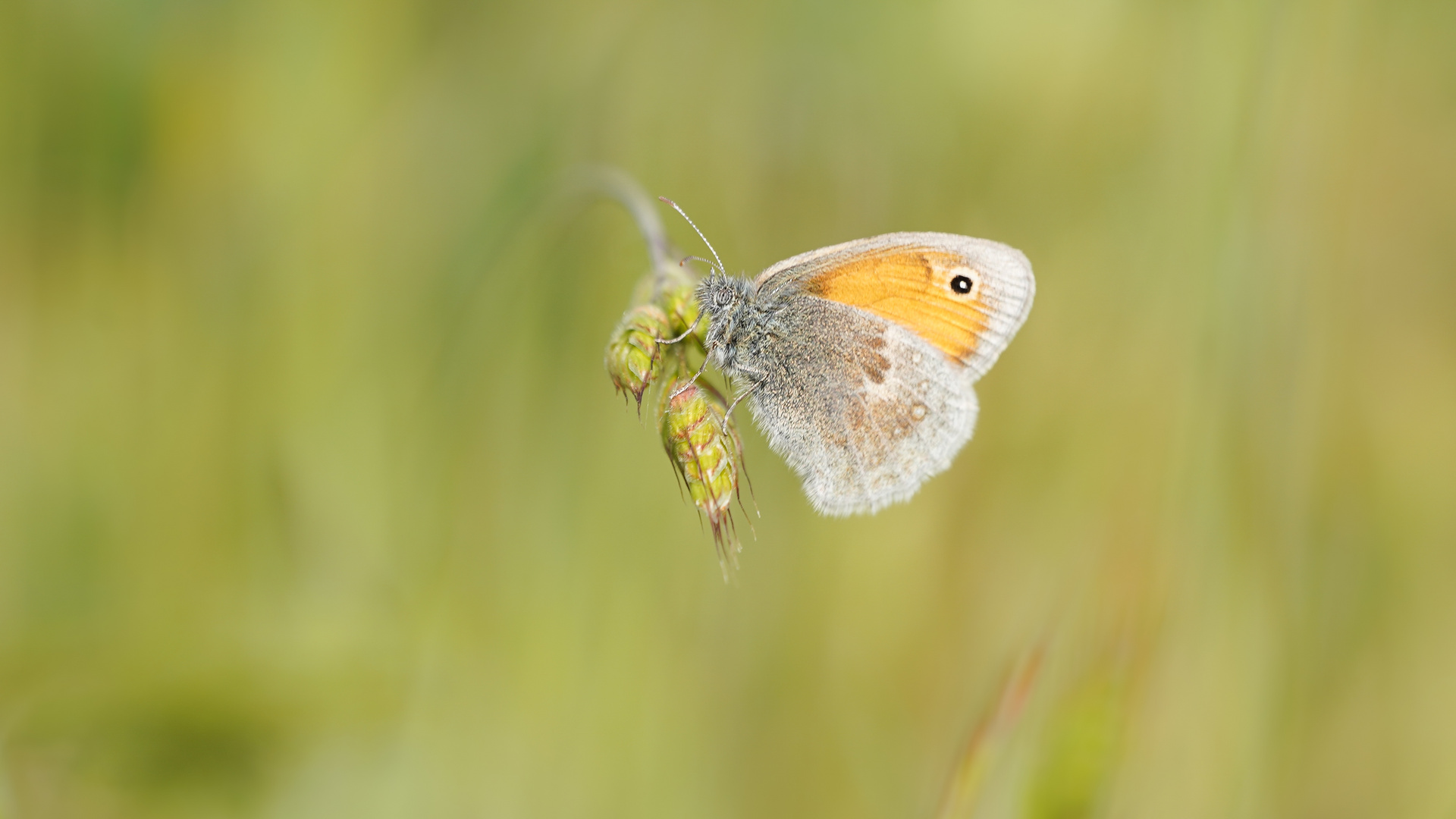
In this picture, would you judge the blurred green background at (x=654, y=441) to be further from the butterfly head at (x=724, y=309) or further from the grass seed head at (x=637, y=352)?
the grass seed head at (x=637, y=352)

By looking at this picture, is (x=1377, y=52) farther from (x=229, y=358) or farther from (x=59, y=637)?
(x=59, y=637)

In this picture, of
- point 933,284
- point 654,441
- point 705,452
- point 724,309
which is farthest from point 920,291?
point 705,452

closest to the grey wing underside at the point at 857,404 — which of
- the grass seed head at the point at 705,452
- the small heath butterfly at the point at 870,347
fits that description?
the small heath butterfly at the point at 870,347

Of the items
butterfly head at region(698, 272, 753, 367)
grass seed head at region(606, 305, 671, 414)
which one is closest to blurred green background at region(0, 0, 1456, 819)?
butterfly head at region(698, 272, 753, 367)

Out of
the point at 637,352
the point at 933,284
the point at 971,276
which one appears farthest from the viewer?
the point at 933,284

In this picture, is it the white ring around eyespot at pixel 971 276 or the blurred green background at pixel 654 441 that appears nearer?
the blurred green background at pixel 654 441

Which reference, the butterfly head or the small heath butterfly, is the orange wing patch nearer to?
the small heath butterfly

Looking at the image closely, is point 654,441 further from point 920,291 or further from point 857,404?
point 920,291
